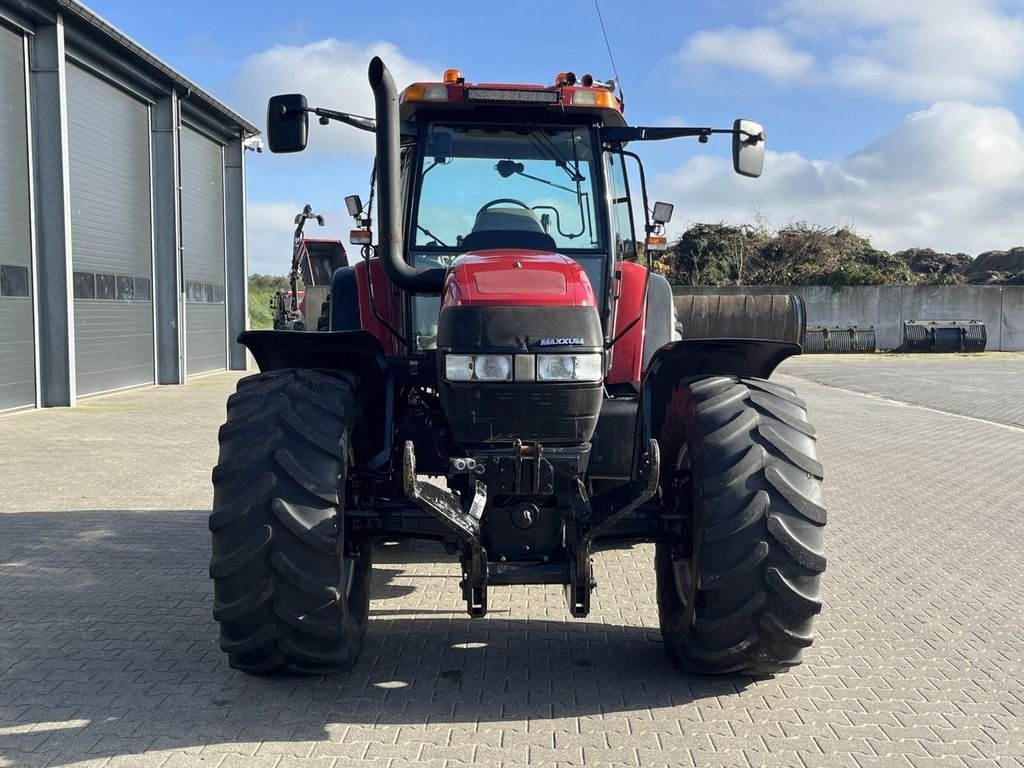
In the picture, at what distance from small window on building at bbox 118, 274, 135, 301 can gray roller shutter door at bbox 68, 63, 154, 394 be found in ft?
0.06

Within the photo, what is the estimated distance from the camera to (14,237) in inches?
554

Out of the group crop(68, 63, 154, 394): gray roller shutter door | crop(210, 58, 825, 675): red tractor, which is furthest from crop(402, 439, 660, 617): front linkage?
crop(68, 63, 154, 394): gray roller shutter door

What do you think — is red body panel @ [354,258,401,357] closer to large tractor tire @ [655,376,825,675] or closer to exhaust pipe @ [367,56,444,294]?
exhaust pipe @ [367,56,444,294]

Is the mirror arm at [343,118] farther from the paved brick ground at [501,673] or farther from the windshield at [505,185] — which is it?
the paved brick ground at [501,673]

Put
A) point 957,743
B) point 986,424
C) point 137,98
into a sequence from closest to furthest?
point 957,743 → point 986,424 → point 137,98

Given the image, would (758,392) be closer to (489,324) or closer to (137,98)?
(489,324)

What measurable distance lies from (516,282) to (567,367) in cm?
45

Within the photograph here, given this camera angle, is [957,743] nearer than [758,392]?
Yes

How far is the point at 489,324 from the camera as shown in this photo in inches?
156

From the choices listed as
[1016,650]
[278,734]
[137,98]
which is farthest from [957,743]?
[137,98]

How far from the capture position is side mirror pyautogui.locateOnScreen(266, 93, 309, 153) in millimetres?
4715

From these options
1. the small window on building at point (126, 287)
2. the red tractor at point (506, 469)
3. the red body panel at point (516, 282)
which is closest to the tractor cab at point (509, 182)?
the red tractor at point (506, 469)

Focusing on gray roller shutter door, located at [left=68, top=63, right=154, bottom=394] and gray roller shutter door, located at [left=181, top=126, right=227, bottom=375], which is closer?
gray roller shutter door, located at [left=68, top=63, right=154, bottom=394]

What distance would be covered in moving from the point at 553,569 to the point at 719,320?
1376 cm
